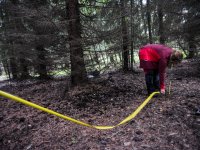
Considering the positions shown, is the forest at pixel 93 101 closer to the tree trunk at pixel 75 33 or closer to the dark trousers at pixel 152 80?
the tree trunk at pixel 75 33

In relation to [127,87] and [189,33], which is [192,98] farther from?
[189,33]

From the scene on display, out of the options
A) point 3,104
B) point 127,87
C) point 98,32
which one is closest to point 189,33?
point 127,87

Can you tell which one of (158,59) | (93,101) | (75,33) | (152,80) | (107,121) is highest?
(75,33)

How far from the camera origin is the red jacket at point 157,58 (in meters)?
4.91

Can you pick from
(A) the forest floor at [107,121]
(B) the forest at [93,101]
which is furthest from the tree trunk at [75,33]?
(A) the forest floor at [107,121]

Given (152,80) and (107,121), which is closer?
(107,121)

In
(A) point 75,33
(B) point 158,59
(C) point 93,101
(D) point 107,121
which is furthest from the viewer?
(A) point 75,33

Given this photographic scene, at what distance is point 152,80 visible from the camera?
5.48 meters

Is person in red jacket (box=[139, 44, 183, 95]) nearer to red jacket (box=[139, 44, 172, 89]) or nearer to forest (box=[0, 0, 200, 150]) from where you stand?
red jacket (box=[139, 44, 172, 89])

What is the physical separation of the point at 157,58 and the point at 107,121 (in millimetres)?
2101

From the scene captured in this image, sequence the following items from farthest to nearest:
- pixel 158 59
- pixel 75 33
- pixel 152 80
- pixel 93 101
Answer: pixel 75 33 → pixel 93 101 → pixel 152 80 → pixel 158 59

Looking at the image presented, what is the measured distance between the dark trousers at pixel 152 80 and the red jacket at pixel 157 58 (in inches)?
7.2

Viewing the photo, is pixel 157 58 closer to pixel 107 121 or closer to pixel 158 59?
pixel 158 59

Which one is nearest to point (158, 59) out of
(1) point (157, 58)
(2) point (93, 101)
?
(1) point (157, 58)
